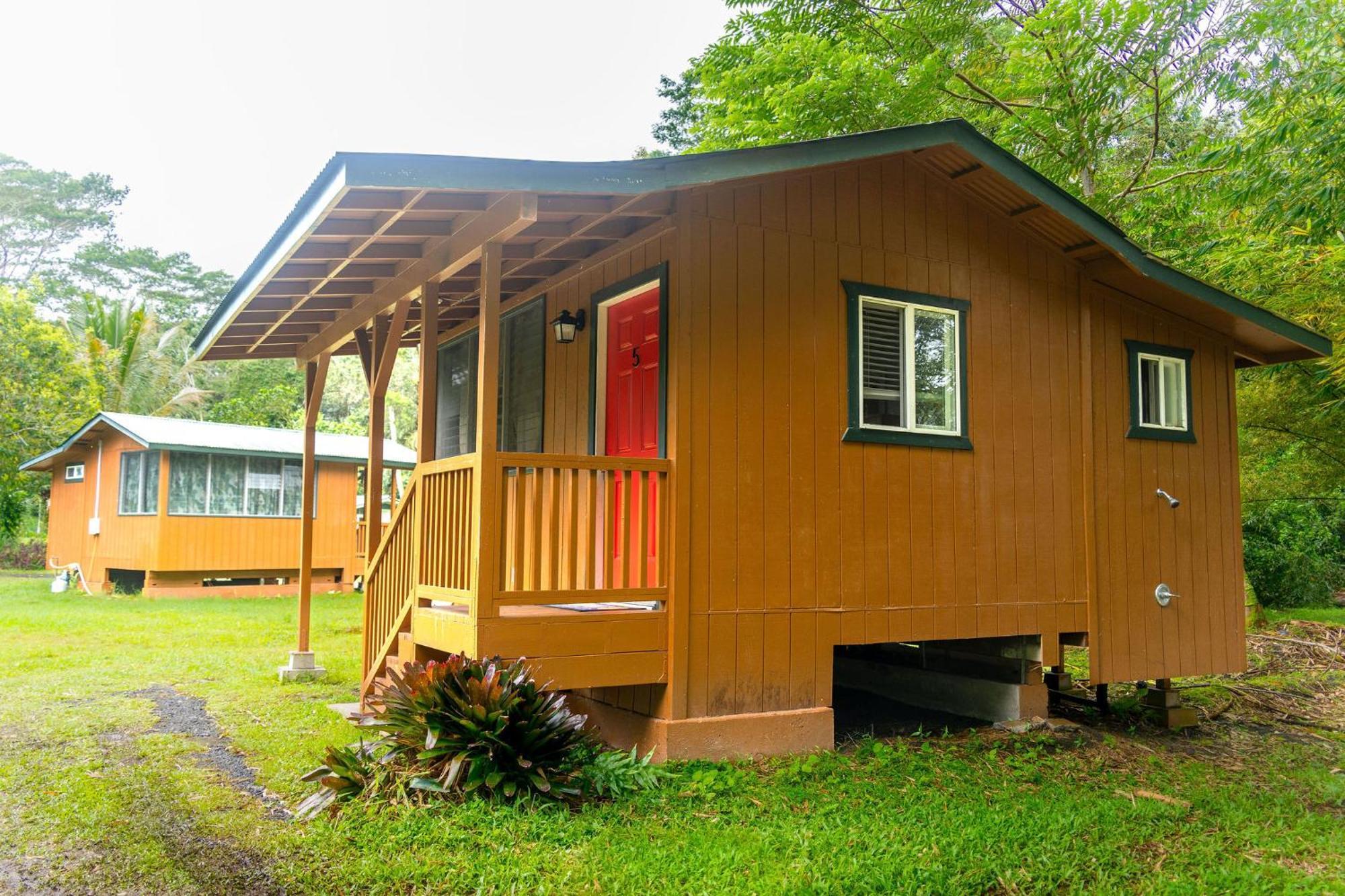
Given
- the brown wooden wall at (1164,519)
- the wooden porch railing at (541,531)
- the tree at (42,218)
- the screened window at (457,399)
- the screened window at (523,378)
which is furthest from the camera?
the tree at (42,218)

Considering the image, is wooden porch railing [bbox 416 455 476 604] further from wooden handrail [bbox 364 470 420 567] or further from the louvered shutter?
the louvered shutter

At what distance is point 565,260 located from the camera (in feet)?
25.0

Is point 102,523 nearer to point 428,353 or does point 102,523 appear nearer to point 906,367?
point 428,353

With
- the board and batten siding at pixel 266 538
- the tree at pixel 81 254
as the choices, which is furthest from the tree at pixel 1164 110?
the tree at pixel 81 254

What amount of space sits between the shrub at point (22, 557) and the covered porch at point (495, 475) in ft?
75.9

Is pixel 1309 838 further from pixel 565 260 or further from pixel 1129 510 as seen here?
pixel 565 260

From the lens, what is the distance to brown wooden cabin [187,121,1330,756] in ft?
18.3

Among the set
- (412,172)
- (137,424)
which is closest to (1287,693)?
(412,172)

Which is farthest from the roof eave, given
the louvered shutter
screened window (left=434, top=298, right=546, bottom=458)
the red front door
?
the louvered shutter

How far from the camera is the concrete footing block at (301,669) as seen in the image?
9125 millimetres

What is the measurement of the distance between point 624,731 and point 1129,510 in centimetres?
442

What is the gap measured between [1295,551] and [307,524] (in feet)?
46.5

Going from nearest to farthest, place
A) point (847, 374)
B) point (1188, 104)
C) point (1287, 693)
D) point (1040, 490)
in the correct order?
point (847, 374), point (1040, 490), point (1287, 693), point (1188, 104)

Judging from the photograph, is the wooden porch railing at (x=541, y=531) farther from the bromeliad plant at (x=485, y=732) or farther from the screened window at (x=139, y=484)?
the screened window at (x=139, y=484)
